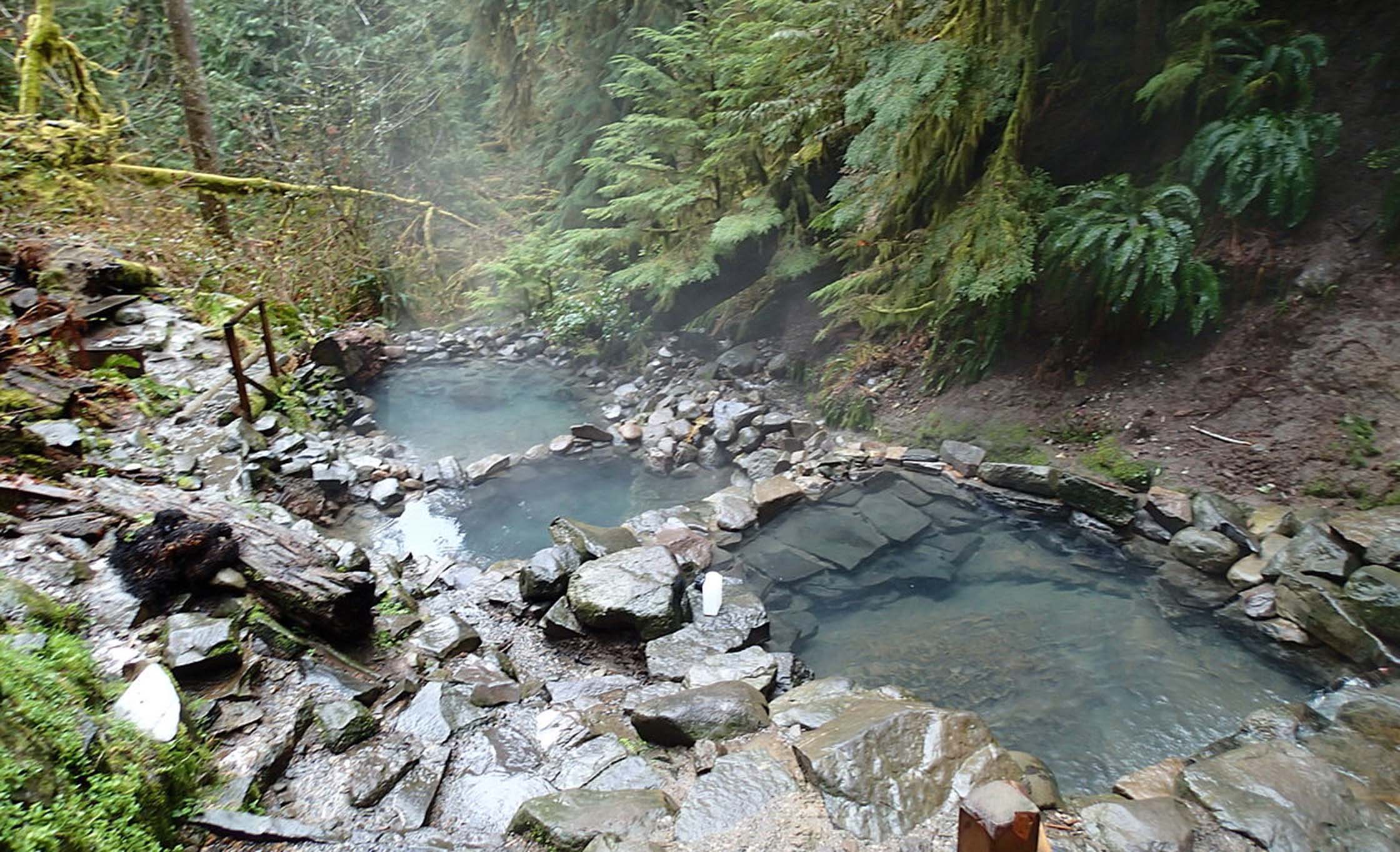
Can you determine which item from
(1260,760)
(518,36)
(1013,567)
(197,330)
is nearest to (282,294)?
(197,330)

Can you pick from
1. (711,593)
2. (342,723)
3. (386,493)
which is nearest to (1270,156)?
(711,593)

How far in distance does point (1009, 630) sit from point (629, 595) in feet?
8.10

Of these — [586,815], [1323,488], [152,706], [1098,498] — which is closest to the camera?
[152,706]

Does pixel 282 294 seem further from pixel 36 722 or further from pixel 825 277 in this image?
pixel 36 722

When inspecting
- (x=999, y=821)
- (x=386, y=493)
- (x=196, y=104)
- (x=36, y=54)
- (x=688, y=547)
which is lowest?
(x=386, y=493)

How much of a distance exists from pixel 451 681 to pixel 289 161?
1131 centimetres

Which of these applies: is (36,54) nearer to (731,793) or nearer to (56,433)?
(56,433)

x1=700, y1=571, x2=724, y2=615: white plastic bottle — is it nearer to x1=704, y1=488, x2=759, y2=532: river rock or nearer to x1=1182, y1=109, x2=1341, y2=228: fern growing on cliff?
x1=704, y1=488, x2=759, y2=532: river rock

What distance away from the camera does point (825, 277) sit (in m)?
8.82

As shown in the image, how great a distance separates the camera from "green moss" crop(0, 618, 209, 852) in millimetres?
1815

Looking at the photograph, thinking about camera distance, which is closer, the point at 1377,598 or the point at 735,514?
the point at 1377,598

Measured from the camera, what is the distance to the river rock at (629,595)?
14.8 feet

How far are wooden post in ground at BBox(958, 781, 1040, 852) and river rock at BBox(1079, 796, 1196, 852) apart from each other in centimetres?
145

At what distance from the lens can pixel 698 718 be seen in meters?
3.39
